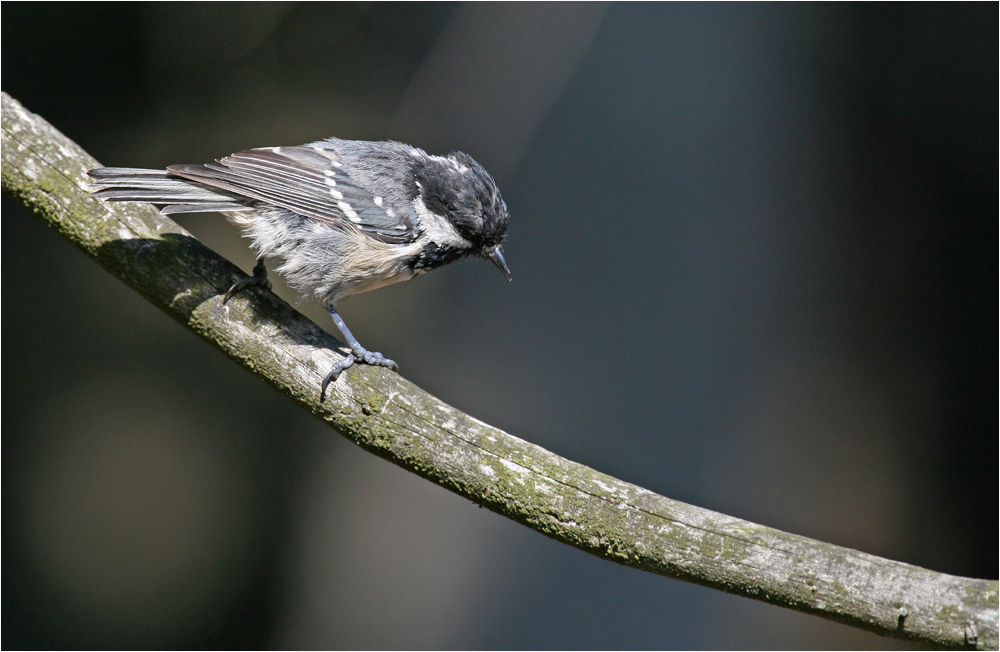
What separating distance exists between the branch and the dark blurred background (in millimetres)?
1998

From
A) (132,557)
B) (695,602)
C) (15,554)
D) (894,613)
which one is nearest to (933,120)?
(695,602)

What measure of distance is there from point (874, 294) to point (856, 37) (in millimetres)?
1470

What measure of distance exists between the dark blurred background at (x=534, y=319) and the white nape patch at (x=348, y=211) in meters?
1.82

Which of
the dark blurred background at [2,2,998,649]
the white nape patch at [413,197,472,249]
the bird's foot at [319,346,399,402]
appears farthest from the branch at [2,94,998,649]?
the dark blurred background at [2,2,998,649]

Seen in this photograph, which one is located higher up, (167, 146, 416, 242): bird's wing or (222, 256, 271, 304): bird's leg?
(167, 146, 416, 242): bird's wing

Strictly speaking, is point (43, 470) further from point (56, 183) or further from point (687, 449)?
point (687, 449)

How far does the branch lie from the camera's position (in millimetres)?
1953

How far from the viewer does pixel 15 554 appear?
4273 millimetres

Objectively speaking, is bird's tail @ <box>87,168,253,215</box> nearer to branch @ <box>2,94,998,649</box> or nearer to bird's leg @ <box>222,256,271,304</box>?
branch @ <box>2,94,998,649</box>

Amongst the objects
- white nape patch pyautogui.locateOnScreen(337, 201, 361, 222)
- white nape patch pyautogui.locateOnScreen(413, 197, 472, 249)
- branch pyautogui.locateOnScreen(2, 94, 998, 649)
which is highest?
white nape patch pyautogui.locateOnScreen(413, 197, 472, 249)

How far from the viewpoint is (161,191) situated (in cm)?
239

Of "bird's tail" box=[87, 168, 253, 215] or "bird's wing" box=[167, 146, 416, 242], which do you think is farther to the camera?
"bird's wing" box=[167, 146, 416, 242]

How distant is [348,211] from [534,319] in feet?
6.49

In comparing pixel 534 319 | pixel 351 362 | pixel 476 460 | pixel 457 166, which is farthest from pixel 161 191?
pixel 534 319
